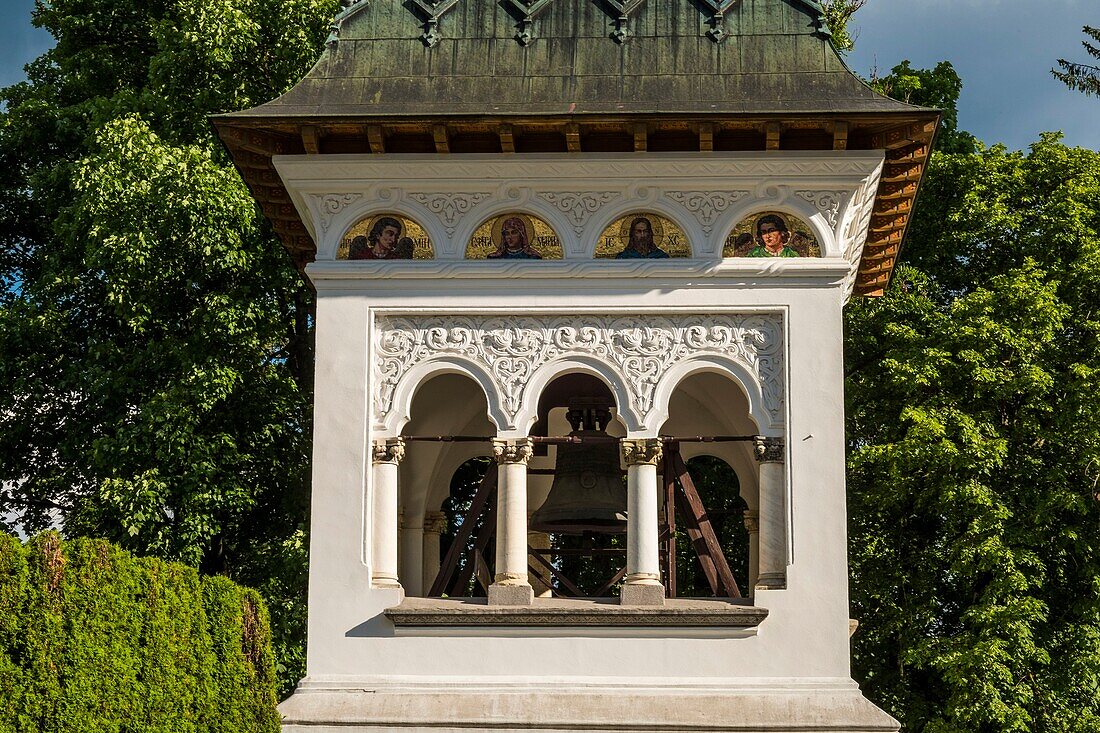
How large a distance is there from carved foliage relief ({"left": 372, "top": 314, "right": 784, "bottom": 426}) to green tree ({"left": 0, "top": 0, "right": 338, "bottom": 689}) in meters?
6.09

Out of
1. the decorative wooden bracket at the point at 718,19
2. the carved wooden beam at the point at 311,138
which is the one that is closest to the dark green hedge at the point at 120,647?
the carved wooden beam at the point at 311,138

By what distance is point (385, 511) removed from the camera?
660 inches

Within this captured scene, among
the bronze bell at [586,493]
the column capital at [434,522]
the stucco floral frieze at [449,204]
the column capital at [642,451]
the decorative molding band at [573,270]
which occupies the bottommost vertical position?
the column capital at [434,522]

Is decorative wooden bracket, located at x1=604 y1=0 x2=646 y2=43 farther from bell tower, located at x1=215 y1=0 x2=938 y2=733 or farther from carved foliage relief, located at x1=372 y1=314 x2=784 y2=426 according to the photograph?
carved foliage relief, located at x1=372 y1=314 x2=784 y2=426

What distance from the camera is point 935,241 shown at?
86.3ft

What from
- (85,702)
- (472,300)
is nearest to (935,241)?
(472,300)

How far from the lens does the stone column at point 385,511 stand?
1669 cm

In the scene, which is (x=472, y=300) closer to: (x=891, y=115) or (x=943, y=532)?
(x=891, y=115)

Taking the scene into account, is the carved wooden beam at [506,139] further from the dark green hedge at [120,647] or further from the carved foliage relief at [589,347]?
the dark green hedge at [120,647]

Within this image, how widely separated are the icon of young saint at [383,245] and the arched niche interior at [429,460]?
7.02 feet

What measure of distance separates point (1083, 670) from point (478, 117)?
10.6 m

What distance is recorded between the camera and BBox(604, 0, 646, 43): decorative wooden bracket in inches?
687

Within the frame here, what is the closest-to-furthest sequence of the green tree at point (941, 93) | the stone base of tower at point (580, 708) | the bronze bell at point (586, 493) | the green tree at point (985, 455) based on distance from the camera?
the stone base of tower at point (580, 708) < the bronze bell at point (586, 493) < the green tree at point (985, 455) < the green tree at point (941, 93)

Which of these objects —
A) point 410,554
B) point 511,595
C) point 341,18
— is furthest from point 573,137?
point 410,554
